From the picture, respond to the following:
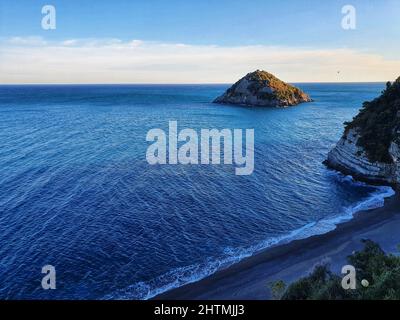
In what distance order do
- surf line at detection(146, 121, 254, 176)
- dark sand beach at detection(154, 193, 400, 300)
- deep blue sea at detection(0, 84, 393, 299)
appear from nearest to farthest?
dark sand beach at detection(154, 193, 400, 300) → deep blue sea at detection(0, 84, 393, 299) → surf line at detection(146, 121, 254, 176)

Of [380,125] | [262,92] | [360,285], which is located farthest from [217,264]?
[262,92]

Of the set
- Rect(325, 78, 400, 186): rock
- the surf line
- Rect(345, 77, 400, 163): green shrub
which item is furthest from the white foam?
the surf line

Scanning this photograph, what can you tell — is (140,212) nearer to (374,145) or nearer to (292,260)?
(292,260)

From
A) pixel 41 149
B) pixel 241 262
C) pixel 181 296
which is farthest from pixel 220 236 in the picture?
pixel 41 149

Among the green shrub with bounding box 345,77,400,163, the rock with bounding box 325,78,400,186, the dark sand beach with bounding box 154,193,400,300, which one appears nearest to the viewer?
the dark sand beach with bounding box 154,193,400,300

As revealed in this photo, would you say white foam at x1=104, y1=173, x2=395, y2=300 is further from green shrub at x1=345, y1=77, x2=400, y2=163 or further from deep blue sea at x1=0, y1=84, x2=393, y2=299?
green shrub at x1=345, y1=77, x2=400, y2=163
